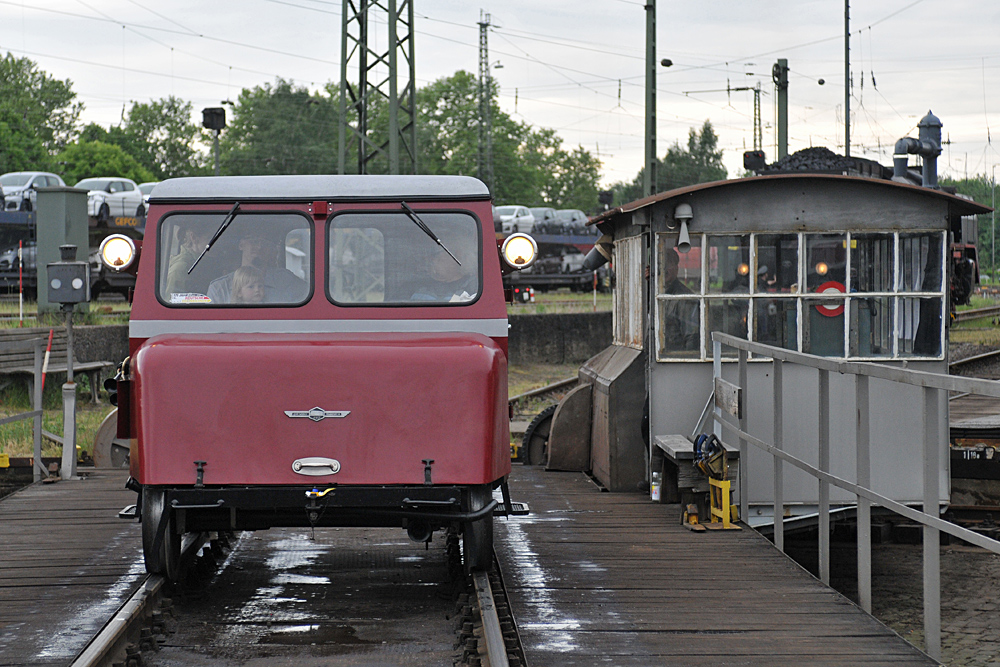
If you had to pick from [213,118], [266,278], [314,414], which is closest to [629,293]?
[266,278]

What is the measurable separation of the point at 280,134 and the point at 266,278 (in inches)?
3259

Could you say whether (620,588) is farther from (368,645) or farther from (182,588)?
(182,588)

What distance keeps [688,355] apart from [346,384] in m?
4.88

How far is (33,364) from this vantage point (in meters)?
19.0

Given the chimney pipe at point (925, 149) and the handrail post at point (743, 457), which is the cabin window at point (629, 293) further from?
the chimney pipe at point (925, 149)

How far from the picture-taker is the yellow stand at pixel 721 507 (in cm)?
853

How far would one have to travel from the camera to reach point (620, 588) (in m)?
6.89

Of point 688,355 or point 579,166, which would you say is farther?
point 579,166

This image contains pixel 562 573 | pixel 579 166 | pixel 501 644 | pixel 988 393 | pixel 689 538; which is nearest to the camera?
pixel 988 393

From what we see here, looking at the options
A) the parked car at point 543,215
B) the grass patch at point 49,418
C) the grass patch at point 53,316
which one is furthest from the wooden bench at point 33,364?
the parked car at point 543,215

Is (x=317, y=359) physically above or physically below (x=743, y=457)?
above

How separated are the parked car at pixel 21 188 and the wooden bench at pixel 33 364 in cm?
1404

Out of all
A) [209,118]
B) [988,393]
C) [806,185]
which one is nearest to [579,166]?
[209,118]

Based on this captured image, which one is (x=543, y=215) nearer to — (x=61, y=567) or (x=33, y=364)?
(x=33, y=364)
